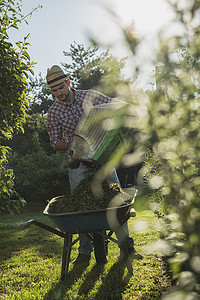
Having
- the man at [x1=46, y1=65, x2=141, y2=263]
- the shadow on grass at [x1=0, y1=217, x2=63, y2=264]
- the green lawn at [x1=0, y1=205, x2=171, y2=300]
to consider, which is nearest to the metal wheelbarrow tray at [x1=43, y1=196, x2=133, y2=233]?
the green lawn at [x1=0, y1=205, x2=171, y2=300]

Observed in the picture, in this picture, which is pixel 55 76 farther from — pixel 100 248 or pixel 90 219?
pixel 100 248

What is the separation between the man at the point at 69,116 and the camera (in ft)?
9.96

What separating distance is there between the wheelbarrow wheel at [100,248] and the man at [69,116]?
0.21 meters

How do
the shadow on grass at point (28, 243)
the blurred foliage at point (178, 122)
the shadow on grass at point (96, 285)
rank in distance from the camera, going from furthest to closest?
the shadow on grass at point (28, 243) < the shadow on grass at point (96, 285) < the blurred foliage at point (178, 122)

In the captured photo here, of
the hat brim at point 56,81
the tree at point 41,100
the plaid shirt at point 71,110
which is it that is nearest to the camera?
the hat brim at point 56,81

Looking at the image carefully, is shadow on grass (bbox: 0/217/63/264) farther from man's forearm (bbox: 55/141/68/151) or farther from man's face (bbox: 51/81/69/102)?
man's face (bbox: 51/81/69/102)

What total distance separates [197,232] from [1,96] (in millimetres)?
3305

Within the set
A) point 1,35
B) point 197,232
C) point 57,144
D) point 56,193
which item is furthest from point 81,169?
point 56,193

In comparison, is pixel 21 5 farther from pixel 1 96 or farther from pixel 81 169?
→ pixel 81 169

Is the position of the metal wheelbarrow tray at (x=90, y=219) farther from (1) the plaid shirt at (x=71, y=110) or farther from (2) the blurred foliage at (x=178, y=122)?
(2) the blurred foliage at (x=178, y=122)

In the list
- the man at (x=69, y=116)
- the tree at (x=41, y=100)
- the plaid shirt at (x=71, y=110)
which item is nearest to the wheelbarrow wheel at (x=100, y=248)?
the man at (x=69, y=116)

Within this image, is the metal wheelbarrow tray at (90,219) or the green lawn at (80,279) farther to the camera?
the green lawn at (80,279)

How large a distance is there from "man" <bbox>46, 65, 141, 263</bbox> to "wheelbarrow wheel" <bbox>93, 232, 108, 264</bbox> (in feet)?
0.68

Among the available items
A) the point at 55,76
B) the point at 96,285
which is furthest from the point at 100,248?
the point at 55,76
